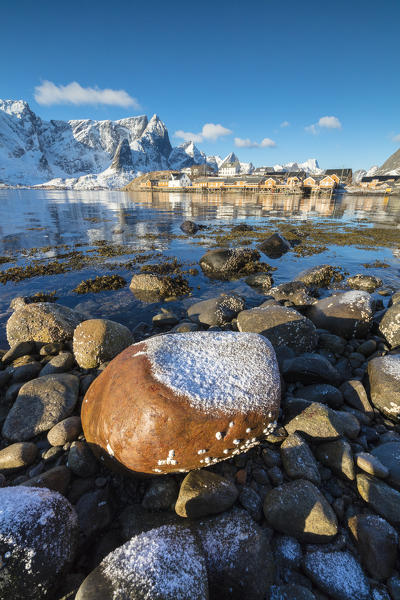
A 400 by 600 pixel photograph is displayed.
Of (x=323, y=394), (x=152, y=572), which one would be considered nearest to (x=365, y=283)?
(x=323, y=394)

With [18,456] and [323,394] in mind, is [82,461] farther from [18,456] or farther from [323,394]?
[323,394]

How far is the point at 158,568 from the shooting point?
1769 millimetres

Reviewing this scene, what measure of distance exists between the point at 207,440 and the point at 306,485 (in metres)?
1.08

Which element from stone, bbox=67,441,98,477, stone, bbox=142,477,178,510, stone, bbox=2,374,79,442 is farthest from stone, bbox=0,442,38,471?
stone, bbox=142,477,178,510

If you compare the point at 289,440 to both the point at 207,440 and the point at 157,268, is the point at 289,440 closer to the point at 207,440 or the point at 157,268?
the point at 207,440

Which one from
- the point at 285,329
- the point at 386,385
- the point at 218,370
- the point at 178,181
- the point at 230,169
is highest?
the point at 230,169

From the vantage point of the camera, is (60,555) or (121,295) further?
(121,295)

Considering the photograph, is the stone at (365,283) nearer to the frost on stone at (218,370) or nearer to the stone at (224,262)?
the stone at (224,262)

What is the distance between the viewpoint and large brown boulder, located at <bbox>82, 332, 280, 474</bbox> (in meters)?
2.45

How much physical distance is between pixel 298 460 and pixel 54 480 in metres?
2.60

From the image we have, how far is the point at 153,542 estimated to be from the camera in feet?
6.36

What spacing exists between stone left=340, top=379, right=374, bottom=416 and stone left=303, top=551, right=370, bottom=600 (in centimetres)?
208

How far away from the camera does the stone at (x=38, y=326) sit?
A: 17.8 feet

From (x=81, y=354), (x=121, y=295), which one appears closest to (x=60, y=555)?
(x=81, y=354)
